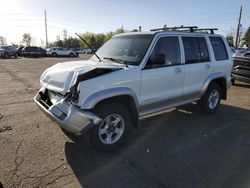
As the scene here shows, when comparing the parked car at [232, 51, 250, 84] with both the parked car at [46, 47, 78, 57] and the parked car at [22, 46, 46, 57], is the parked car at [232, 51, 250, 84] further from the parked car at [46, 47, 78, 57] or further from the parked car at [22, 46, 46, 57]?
the parked car at [46, 47, 78, 57]

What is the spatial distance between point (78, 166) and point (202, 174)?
1.83m

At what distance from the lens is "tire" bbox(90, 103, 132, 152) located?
13.1 ft

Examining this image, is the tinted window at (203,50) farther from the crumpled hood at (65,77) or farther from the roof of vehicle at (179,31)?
the crumpled hood at (65,77)

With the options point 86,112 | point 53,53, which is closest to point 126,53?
point 86,112

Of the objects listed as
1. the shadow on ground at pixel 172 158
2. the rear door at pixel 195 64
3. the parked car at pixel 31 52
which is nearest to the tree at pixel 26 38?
the parked car at pixel 31 52

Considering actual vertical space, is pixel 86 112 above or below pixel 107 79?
→ below

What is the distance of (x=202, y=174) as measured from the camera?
3.61 metres

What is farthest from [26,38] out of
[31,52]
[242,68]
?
[242,68]

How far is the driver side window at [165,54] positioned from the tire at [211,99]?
1607mm

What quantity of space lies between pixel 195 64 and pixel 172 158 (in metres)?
2.45

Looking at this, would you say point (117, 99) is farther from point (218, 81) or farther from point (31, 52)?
point (31, 52)

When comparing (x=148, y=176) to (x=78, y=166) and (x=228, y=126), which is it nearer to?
(x=78, y=166)

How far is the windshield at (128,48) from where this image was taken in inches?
182

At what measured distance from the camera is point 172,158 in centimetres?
407
